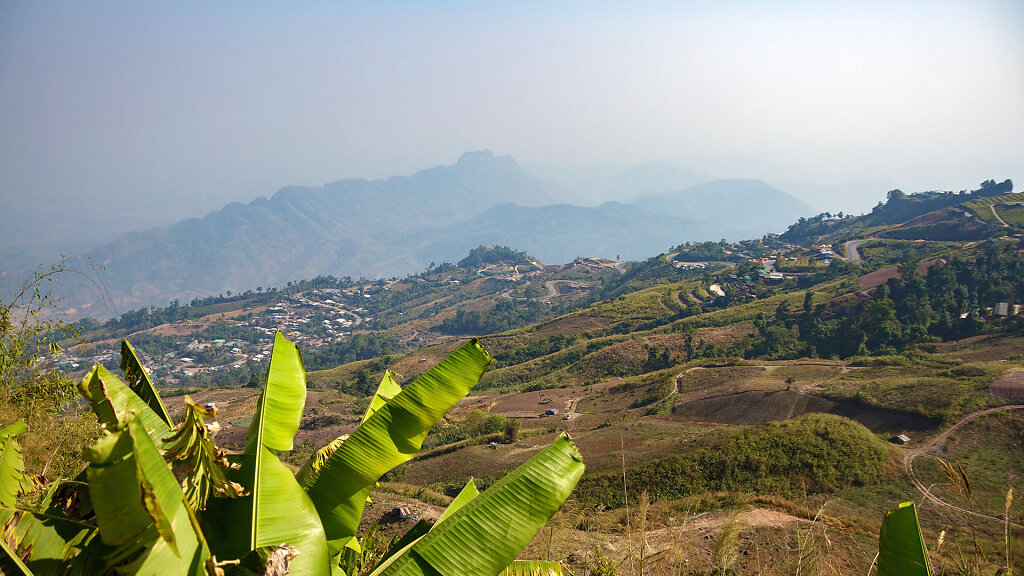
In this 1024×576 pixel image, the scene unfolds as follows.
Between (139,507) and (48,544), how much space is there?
944 millimetres

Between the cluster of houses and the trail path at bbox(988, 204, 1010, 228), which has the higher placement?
the trail path at bbox(988, 204, 1010, 228)

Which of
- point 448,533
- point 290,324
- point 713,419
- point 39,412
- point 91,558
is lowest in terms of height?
point 290,324

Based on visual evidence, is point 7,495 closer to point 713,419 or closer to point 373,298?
point 713,419

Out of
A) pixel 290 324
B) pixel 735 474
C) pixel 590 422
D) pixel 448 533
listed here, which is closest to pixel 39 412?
pixel 448 533

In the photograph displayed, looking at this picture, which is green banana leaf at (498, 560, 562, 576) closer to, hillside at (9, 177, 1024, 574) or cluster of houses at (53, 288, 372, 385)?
hillside at (9, 177, 1024, 574)

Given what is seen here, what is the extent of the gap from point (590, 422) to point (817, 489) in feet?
54.4

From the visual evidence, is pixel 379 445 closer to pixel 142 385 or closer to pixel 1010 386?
pixel 142 385

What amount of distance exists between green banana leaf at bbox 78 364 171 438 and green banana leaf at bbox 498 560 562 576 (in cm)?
194

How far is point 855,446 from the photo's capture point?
58.1ft

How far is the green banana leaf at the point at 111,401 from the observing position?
6.09 ft

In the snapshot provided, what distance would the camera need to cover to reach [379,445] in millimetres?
2562

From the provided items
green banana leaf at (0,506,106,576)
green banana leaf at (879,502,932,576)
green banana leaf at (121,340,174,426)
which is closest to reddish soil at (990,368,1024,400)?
green banana leaf at (879,502,932,576)

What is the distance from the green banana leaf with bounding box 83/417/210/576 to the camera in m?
1.52

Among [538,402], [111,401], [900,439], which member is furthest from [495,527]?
[538,402]
